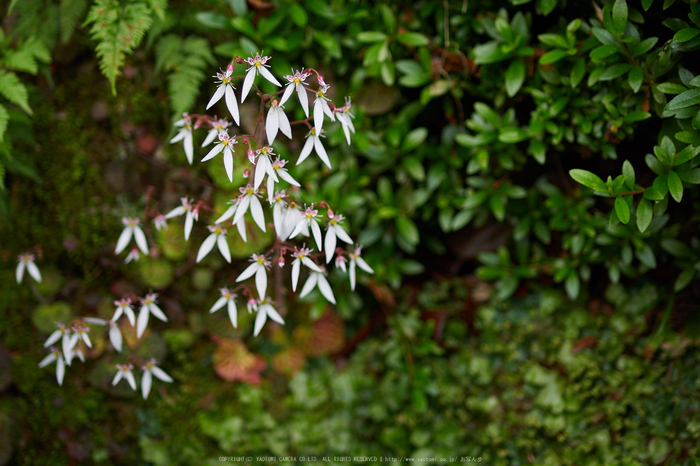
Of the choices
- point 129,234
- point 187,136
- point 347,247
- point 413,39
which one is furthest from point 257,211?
point 413,39

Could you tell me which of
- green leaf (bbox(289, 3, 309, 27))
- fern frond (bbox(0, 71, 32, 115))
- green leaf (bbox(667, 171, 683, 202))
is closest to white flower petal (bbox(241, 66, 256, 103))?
green leaf (bbox(289, 3, 309, 27))

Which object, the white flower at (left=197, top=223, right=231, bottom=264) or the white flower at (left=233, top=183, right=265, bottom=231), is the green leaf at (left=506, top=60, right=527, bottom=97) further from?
the white flower at (left=197, top=223, right=231, bottom=264)

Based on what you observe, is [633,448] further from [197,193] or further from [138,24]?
[138,24]

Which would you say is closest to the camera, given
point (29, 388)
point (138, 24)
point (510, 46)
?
point (138, 24)

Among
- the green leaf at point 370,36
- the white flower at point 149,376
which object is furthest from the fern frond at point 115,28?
the white flower at point 149,376

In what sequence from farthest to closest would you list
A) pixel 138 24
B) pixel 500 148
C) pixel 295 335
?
pixel 295 335 → pixel 500 148 → pixel 138 24

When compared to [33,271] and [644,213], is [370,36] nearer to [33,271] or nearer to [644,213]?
[644,213]

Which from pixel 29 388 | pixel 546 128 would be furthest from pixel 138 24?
pixel 29 388
